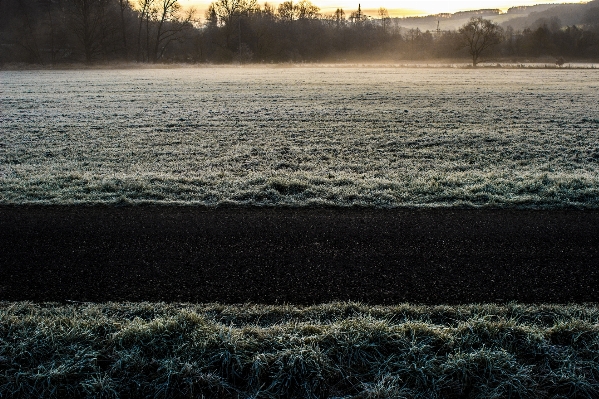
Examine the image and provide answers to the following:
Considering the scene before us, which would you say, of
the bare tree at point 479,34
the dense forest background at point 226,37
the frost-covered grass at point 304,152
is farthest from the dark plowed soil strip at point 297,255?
the bare tree at point 479,34

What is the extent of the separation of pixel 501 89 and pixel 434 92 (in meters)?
5.39

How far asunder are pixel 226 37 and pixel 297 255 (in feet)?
295

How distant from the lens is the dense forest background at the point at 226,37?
71812mm

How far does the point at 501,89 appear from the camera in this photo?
92.2 ft

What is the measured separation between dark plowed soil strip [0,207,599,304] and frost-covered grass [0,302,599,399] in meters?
0.36

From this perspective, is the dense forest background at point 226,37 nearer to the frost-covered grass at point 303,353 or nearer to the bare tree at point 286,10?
the bare tree at point 286,10

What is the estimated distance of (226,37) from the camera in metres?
87.5

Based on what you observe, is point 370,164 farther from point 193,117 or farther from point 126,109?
point 126,109

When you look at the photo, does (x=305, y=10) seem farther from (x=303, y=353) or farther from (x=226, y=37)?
(x=303, y=353)

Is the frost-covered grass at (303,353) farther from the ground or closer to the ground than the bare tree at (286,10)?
closer to the ground

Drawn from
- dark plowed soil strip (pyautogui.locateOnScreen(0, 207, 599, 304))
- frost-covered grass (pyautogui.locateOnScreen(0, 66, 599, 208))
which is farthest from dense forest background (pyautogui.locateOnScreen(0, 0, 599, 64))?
dark plowed soil strip (pyautogui.locateOnScreen(0, 207, 599, 304))

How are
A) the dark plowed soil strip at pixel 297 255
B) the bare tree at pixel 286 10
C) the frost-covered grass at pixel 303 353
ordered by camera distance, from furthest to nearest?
the bare tree at pixel 286 10
the dark plowed soil strip at pixel 297 255
the frost-covered grass at pixel 303 353

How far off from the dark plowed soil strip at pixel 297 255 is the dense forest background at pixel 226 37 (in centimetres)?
7067

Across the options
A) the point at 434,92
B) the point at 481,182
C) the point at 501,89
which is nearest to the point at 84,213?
the point at 481,182
